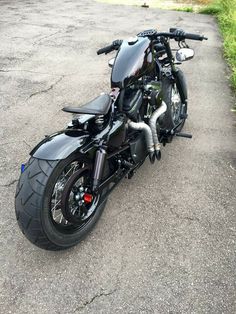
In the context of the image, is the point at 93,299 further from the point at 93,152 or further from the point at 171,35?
the point at 171,35

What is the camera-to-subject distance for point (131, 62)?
3.09m

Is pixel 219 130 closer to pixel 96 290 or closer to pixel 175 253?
pixel 175 253

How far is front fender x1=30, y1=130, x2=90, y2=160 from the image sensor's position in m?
2.51

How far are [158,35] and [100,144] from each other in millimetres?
1390

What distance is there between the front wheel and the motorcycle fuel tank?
84cm

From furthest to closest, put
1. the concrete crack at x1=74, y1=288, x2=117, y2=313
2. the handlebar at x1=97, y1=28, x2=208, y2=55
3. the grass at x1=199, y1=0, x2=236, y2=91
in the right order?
the grass at x1=199, y1=0, x2=236, y2=91 → the handlebar at x1=97, y1=28, x2=208, y2=55 → the concrete crack at x1=74, y1=288, x2=117, y2=313

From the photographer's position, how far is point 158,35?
135 inches

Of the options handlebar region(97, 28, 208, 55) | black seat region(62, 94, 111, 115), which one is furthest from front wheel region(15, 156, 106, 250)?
handlebar region(97, 28, 208, 55)

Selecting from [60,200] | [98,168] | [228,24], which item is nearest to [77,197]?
[60,200]

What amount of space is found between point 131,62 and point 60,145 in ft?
3.52

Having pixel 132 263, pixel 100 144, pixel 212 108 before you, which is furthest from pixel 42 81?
pixel 132 263

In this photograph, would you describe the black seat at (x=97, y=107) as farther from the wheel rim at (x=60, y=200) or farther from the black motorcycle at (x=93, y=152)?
the wheel rim at (x=60, y=200)

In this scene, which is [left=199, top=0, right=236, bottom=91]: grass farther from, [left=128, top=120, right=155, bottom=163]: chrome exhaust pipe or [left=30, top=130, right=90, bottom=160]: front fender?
[left=30, top=130, right=90, bottom=160]: front fender

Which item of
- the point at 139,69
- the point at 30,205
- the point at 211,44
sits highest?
the point at 139,69
